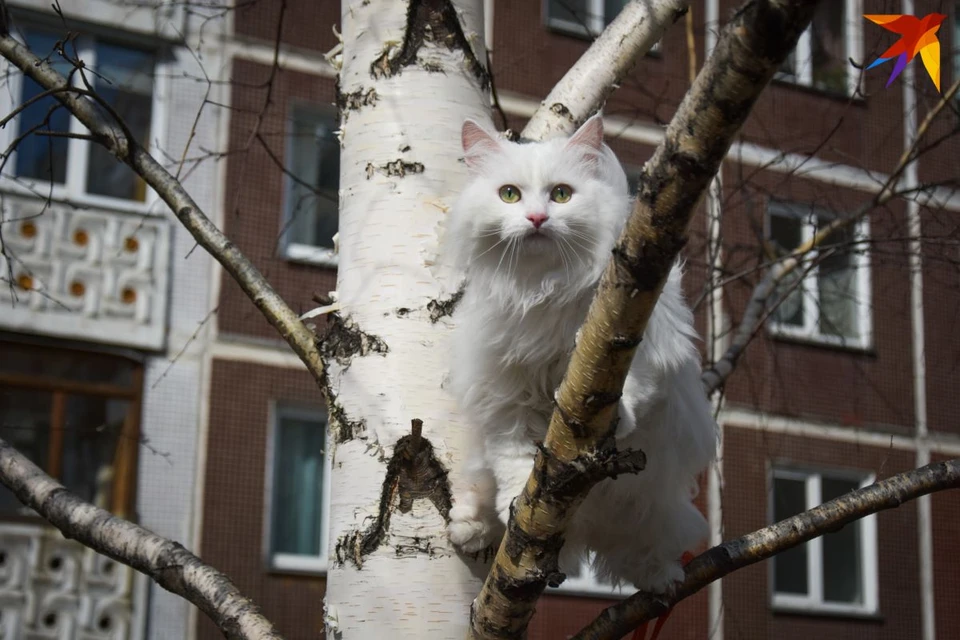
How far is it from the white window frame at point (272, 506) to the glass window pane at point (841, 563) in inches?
203

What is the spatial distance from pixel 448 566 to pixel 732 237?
8.50 m

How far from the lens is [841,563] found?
11508 millimetres

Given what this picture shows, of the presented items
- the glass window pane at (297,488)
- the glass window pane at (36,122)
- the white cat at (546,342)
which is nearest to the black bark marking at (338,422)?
the white cat at (546,342)

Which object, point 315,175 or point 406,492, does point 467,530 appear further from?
point 315,175

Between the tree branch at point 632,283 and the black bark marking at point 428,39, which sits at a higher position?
the black bark marking at point 428,39

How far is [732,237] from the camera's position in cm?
1038

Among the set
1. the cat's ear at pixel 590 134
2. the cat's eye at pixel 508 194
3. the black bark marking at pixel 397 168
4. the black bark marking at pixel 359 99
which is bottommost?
the cat's eye at pixel 508 194

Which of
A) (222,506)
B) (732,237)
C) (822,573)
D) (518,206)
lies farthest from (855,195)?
(518,206)

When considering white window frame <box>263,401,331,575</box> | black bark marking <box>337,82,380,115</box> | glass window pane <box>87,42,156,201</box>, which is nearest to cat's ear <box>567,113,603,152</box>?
black bark marking <box>337,82,380,115</box>

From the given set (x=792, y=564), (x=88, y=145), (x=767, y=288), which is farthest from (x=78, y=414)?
(x=792, y=564)

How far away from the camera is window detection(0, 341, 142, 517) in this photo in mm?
8891

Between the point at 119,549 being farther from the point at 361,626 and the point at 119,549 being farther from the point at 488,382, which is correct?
the point at 488,382

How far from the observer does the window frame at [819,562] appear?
1100cm

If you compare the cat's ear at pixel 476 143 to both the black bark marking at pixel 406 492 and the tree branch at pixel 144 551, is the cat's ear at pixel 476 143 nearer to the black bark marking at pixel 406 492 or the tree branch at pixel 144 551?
the black bark marking at pixel 406 492
